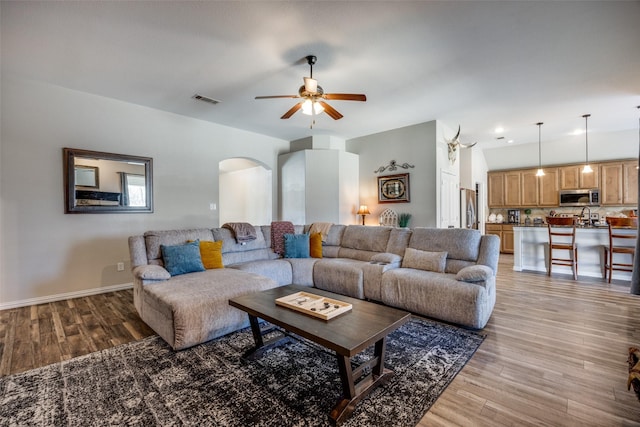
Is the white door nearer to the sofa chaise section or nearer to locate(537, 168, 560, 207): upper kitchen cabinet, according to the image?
locate(537, 168, 560, 207): upper kitchen cabinet

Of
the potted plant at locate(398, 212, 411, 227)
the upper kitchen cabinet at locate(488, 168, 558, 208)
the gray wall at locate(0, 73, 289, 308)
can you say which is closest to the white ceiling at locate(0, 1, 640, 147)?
the gray wall at locate(0, 73, 289, 308)

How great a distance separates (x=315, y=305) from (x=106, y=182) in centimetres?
392

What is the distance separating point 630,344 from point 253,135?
242 inches

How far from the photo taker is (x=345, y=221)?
6.28 meters

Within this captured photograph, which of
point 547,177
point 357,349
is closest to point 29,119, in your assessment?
point 357,349

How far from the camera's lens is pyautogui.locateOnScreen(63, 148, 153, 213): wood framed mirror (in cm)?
386

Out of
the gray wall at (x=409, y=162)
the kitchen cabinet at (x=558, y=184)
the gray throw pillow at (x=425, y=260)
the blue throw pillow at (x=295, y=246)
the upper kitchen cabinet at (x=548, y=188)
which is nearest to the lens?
the gray throw pillow at (x=425, y=260)

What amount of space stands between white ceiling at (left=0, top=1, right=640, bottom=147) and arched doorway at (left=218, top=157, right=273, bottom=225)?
251 centimetres

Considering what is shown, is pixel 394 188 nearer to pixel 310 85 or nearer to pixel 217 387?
pixel 310 85

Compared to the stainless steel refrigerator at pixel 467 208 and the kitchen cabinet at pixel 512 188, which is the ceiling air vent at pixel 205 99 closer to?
the stainless steel refrigerator at pixel 467 208

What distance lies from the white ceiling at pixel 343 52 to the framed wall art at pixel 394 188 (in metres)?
1.46

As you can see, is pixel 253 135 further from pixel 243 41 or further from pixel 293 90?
pixel 243 41

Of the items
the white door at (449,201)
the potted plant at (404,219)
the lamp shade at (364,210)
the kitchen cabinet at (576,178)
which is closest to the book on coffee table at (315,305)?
the potted plant at (404,219)

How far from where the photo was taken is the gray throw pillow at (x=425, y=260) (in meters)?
3.32
